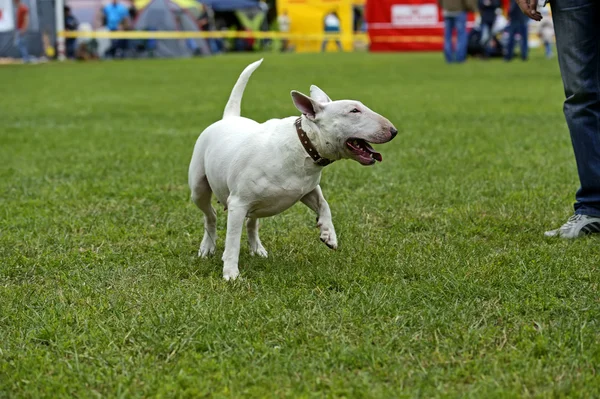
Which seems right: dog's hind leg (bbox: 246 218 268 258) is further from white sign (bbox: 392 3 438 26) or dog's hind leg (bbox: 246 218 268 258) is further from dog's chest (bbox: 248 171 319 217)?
white sign (bbox: 392 3 438 26)

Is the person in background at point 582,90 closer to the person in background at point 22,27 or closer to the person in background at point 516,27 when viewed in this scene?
the person in background at point 516,27

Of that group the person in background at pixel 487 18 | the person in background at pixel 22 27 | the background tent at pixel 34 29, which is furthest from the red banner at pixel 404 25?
the person in background at pixel 22 27

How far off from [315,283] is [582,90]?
2.02 meters

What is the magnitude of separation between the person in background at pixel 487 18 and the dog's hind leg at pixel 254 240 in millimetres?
19270

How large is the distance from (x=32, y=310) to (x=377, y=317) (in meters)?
1.42

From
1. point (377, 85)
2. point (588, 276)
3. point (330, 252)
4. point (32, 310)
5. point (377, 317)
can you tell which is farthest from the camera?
point (377, 85)

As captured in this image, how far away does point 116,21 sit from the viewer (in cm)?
3234

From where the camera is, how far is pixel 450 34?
73.2ft

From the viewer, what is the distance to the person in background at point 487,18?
22.5 m

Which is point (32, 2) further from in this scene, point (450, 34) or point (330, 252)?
point (330, 252)

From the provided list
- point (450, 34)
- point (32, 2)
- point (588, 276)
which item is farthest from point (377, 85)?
point (32, 2)

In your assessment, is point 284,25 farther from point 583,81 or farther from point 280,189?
point 280,189

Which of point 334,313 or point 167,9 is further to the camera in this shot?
point 167,9

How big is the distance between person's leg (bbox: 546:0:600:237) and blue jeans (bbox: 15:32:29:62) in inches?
1010
